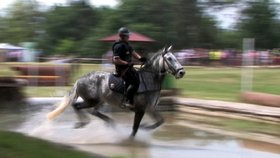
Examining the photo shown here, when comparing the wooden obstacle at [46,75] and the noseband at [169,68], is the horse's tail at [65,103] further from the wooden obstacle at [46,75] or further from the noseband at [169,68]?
the wooden obstacle at [46,75]

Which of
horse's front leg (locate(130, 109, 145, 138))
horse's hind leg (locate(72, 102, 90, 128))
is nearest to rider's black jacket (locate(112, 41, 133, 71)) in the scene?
horse's front leg (locate(130, 109, 145, 138))

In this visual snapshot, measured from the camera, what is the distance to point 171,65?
11195 millimetres

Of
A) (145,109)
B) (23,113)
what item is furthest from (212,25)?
(145,109)

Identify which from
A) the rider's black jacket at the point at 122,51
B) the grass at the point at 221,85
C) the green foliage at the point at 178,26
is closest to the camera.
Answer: the rider's black jacket at the point at 122,51

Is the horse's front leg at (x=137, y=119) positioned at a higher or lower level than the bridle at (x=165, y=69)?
lower

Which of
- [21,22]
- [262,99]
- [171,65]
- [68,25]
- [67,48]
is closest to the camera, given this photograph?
[171,65]

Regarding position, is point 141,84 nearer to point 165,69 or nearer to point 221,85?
point 165,69

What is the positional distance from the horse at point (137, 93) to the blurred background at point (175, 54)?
592 millimetres

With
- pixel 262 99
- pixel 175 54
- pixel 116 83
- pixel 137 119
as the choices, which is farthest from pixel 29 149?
pixel 175 54

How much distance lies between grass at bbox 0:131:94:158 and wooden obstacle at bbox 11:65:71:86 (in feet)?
64.0

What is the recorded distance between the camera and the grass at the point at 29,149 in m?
6.00

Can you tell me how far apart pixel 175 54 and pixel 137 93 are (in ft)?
48.4

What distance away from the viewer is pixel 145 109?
1141 cm

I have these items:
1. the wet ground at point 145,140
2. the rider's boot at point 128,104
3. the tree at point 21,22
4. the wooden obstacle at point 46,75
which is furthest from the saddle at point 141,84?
the tree at point 21,22
